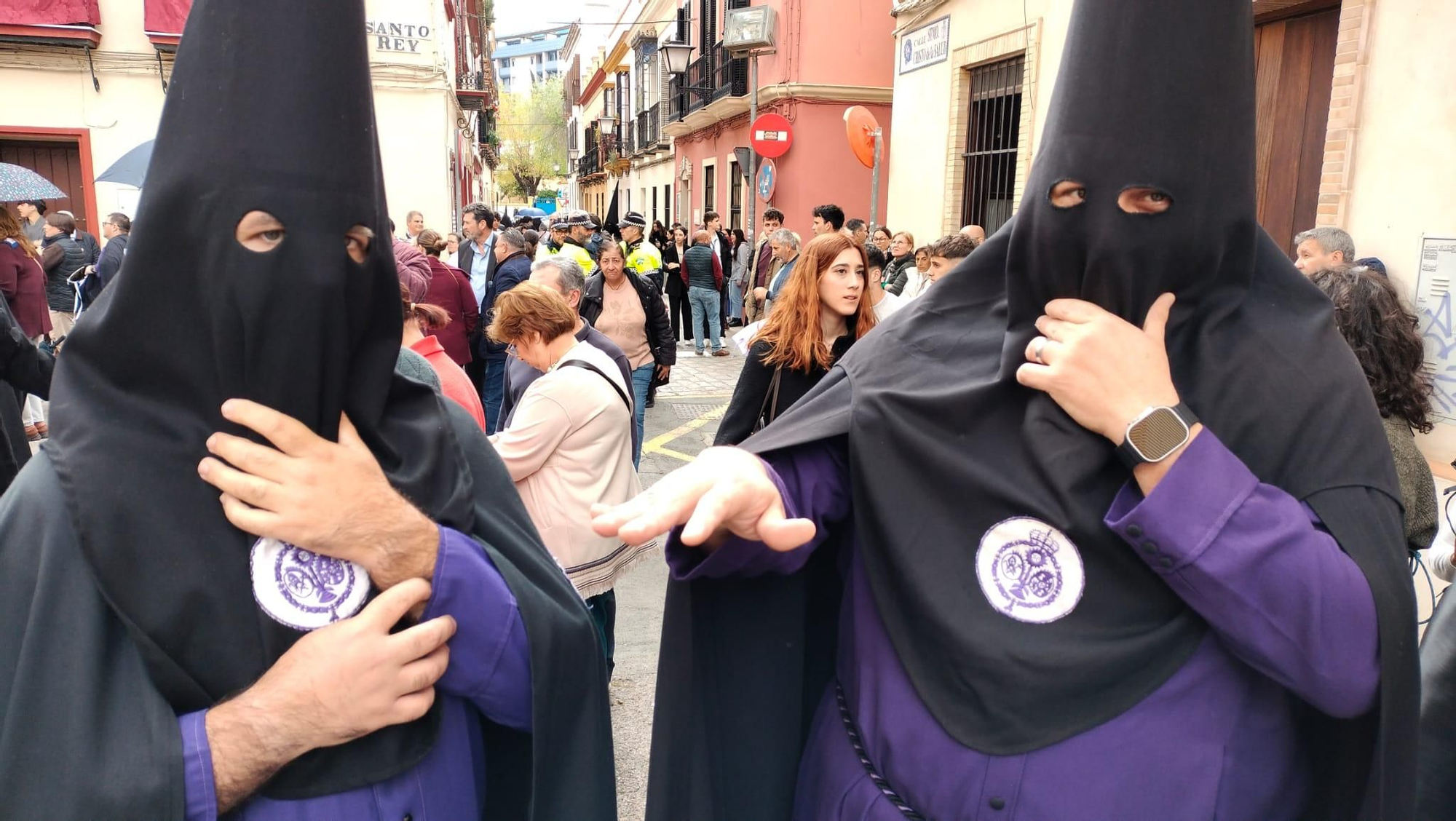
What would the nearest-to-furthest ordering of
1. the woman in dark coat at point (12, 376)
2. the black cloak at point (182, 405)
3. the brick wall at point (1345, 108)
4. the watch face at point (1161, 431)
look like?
the black cloak at point (182, 405), the watch face at point (1161, 431), the woman in dark coat at point (12, 376), the brick wall at point (1345, 108)

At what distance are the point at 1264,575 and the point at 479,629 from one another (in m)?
1.14

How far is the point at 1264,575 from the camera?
4.21ft

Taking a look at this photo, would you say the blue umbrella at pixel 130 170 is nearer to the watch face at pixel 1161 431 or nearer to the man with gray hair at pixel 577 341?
the man with gray hair at pixel 577 341

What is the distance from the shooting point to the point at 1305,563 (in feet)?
4.20

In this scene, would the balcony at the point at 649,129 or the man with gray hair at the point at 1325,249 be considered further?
the balcony at the point at 649,129

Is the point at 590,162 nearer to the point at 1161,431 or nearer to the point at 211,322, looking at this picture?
the point at 211,322

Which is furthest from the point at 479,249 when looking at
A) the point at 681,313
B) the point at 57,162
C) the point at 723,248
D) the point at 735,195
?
the point at 735,195

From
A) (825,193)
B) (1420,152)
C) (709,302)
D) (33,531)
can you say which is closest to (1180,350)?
(33,531)

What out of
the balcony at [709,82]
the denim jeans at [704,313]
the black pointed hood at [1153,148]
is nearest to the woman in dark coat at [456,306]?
the denim jeans at [704,313]

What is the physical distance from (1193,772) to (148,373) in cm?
157

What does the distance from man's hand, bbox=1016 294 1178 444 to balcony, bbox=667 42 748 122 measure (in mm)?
20040

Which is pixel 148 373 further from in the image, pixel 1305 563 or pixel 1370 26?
pixel 1370 26

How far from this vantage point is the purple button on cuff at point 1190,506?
1300 mm

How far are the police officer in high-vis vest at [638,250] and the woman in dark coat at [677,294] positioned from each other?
102cm
